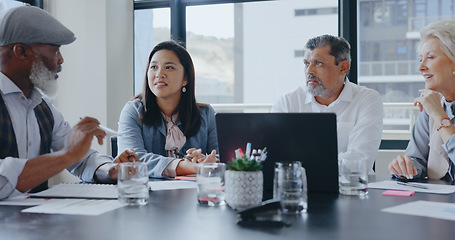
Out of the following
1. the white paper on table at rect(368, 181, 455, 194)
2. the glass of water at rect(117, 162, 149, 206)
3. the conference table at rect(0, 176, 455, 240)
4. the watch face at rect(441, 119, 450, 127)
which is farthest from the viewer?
the watch face at rect(441, 119, 450, 127)

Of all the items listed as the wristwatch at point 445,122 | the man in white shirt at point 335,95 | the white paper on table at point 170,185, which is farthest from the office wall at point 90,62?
the wristwatch at point 445,122

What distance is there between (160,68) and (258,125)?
1.22 meters

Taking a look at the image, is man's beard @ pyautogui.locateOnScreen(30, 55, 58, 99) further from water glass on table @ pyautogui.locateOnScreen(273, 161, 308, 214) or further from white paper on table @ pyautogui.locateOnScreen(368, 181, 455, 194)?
white paper on table @ pyautogui.locateOnScreen(368, 181, 455, 194)

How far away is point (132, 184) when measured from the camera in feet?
4.40

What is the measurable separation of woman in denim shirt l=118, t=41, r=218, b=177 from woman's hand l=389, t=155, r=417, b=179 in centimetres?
95

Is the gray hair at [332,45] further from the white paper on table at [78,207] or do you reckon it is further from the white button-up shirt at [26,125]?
the white paper on table at [78,207]

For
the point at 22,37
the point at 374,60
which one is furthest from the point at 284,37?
the point at 22,37

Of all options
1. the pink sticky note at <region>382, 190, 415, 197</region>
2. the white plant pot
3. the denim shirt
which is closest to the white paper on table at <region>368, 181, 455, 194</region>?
the pink sticky note at <region>382, 190, 415, 197</region>

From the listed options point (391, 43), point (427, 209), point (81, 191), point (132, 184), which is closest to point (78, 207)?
point (132, 184)

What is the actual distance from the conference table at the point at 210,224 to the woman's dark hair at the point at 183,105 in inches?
44.5

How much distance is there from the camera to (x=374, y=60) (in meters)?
3.97

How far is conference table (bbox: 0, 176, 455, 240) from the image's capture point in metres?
0.99

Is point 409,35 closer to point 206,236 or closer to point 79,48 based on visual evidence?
point 79,48

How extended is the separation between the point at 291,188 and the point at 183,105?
4.76 ft
